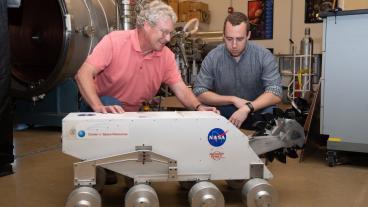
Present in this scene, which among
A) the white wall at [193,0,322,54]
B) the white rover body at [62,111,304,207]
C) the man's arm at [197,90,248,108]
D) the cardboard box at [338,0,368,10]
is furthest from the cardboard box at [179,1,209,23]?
the white rover body at [62,111,304,207]

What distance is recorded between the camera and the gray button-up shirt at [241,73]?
2.02 meters

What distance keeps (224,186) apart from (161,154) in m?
0.54

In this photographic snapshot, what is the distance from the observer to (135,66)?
1.87 metres

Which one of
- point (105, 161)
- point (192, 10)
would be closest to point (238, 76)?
point (105, 161)

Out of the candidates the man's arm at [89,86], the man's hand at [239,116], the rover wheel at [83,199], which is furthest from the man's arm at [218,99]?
the rover wheel at [83,199]

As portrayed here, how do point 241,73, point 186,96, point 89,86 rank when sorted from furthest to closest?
1. point 241,73
2. point 186,96
3. point 89,86

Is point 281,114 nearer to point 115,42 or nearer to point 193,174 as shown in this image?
point 193,174

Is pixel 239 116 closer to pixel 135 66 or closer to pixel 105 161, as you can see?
pixel 135 66

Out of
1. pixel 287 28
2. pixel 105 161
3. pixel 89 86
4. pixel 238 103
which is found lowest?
pixel 105 161

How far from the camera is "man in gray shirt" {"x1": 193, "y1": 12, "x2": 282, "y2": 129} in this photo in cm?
193

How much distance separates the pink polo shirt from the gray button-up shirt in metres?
0.23

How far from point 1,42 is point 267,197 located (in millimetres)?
1425

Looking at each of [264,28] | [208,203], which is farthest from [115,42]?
[264,28]

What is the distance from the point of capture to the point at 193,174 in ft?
4.62
